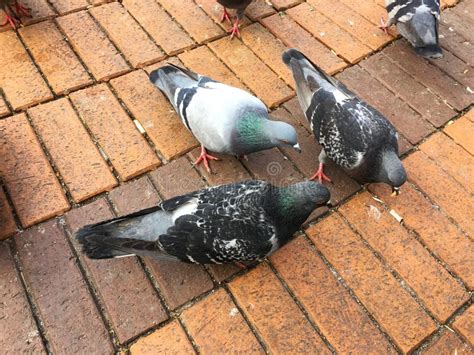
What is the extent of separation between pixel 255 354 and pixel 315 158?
1209 millimetres

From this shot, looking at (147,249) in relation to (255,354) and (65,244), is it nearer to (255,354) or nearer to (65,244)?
(65,244)

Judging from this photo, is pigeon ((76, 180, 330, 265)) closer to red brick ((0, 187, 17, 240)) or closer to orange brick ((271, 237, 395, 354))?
orange brick ((271, 237, 395, 354))

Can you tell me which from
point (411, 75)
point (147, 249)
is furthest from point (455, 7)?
point (147, 249)

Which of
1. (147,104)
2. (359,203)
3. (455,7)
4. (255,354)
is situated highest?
(455,7)

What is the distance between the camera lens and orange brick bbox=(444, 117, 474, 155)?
2.53 metres

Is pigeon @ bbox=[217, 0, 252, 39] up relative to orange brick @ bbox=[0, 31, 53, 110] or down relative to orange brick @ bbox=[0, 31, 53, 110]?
up

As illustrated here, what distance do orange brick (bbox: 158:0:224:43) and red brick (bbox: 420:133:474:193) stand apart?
5.59ft

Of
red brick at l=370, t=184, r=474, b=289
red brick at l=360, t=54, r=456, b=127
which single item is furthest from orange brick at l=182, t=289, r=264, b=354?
red brick at l=360, t=54, r=456, b=127

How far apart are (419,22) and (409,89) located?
0.54 m

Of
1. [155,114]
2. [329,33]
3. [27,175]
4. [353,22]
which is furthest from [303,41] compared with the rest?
[27,175]

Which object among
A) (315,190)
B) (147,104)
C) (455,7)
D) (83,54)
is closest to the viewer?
(315,190)

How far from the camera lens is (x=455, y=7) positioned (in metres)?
3.37

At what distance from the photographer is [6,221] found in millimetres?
2072

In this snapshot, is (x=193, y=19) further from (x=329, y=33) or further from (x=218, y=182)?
(x=218, y=182)
